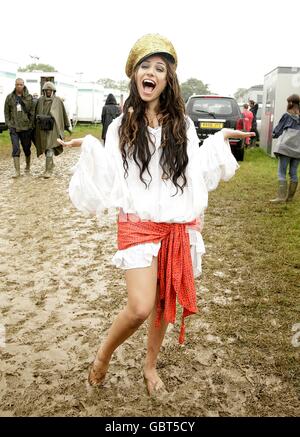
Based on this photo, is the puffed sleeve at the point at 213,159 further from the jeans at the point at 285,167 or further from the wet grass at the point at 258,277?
the jeans at the point at 285,167

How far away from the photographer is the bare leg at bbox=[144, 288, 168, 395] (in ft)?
8.27

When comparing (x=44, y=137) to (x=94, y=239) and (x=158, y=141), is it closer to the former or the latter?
(x=94, y=239)

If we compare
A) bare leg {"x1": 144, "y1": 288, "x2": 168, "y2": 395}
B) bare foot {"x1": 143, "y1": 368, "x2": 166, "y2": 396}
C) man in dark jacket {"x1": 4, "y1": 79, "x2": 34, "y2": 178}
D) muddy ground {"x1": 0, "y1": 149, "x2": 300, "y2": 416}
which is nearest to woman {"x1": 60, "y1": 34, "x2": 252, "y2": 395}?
bare leg {"x1": 144, "y1": 288, "x2": 168, "y2": 395}

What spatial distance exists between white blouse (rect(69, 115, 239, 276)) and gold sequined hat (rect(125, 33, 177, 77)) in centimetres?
31

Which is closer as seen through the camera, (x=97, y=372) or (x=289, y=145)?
(x=97, y=372)

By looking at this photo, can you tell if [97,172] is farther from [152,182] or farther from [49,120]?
[49,120]

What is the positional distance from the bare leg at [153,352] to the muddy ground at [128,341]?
0.07 m

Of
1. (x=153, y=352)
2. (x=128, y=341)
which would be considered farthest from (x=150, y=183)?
(x=128, y=341)

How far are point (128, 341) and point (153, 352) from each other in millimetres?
566

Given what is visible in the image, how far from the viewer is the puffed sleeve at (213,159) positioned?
239 cm

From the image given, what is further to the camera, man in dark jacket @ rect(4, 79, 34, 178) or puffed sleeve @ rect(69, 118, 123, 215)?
man in dark jacket @ rect(4, 79, 34, 178)

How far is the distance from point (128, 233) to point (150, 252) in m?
0.14

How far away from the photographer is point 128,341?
3117 mm

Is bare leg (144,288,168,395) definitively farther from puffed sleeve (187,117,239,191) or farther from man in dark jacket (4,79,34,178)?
man in dark jacket (4,79,34,178)
